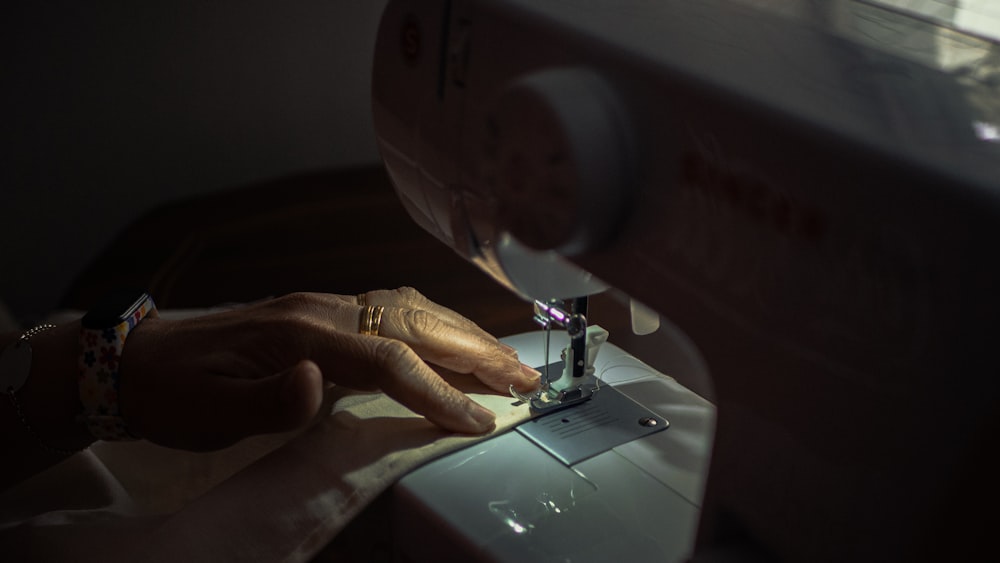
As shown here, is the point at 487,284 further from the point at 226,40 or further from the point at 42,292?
the point at 42,292

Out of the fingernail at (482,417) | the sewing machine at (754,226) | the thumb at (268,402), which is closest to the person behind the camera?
the sewing machine at (754,226)

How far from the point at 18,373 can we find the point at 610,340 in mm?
602

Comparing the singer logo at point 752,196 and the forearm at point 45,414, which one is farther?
the forearm at point 45,414

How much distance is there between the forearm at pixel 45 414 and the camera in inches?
31.3

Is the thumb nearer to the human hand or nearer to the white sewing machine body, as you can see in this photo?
the human hand

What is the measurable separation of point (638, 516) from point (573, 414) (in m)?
0.14

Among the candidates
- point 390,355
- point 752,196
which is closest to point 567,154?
point 752,196

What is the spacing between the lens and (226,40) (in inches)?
67.3

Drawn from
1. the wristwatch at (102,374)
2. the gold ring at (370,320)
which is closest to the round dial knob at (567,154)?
the gold ring at (370,320)

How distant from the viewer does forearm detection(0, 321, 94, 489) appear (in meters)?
0.79

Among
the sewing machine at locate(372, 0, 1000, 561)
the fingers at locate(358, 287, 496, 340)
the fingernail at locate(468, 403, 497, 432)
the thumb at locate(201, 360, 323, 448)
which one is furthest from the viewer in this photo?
the fingers at locate(358, 287, 496, 340)

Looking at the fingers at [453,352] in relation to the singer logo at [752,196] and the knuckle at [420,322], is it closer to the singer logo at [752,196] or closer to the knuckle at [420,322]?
the knuckle at [420,322]

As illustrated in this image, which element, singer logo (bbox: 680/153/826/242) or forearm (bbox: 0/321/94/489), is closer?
singer logo (bbox: 680/153/826/242)

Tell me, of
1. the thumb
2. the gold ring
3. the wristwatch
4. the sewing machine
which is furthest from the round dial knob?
the wristwatch
